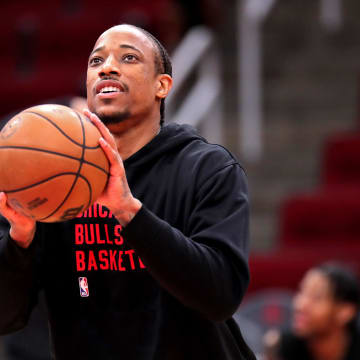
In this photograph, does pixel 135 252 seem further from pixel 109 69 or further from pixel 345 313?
pixel 345 313

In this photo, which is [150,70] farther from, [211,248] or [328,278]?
[328,278]

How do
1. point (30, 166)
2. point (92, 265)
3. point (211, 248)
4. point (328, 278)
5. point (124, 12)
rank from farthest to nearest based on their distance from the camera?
point (124, 12)
point (328, 278)
point (92, 265)
point (211, 248)
point (30, 166)

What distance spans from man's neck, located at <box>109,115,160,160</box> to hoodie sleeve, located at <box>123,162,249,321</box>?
1.00 feet

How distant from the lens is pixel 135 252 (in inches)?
101

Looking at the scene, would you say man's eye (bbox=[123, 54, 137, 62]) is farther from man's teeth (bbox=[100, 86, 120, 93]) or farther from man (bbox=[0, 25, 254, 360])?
man's teeth (bbox=[100, 86, 120, 93])

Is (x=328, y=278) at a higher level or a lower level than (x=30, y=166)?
lower

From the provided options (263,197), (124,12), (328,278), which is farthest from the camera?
(124,12)

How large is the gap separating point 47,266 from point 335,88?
240 inches

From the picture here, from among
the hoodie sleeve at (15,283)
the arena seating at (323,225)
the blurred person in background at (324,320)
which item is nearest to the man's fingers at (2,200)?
the hoodie sleeve at (15,283)

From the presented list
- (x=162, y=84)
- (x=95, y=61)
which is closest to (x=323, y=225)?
(x=162, y=84)

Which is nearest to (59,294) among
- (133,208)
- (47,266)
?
(47,266)

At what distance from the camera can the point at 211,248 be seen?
2498 millimetres

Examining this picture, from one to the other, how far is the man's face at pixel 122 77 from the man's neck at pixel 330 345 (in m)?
2.96

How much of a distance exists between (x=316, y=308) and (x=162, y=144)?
283 cm
